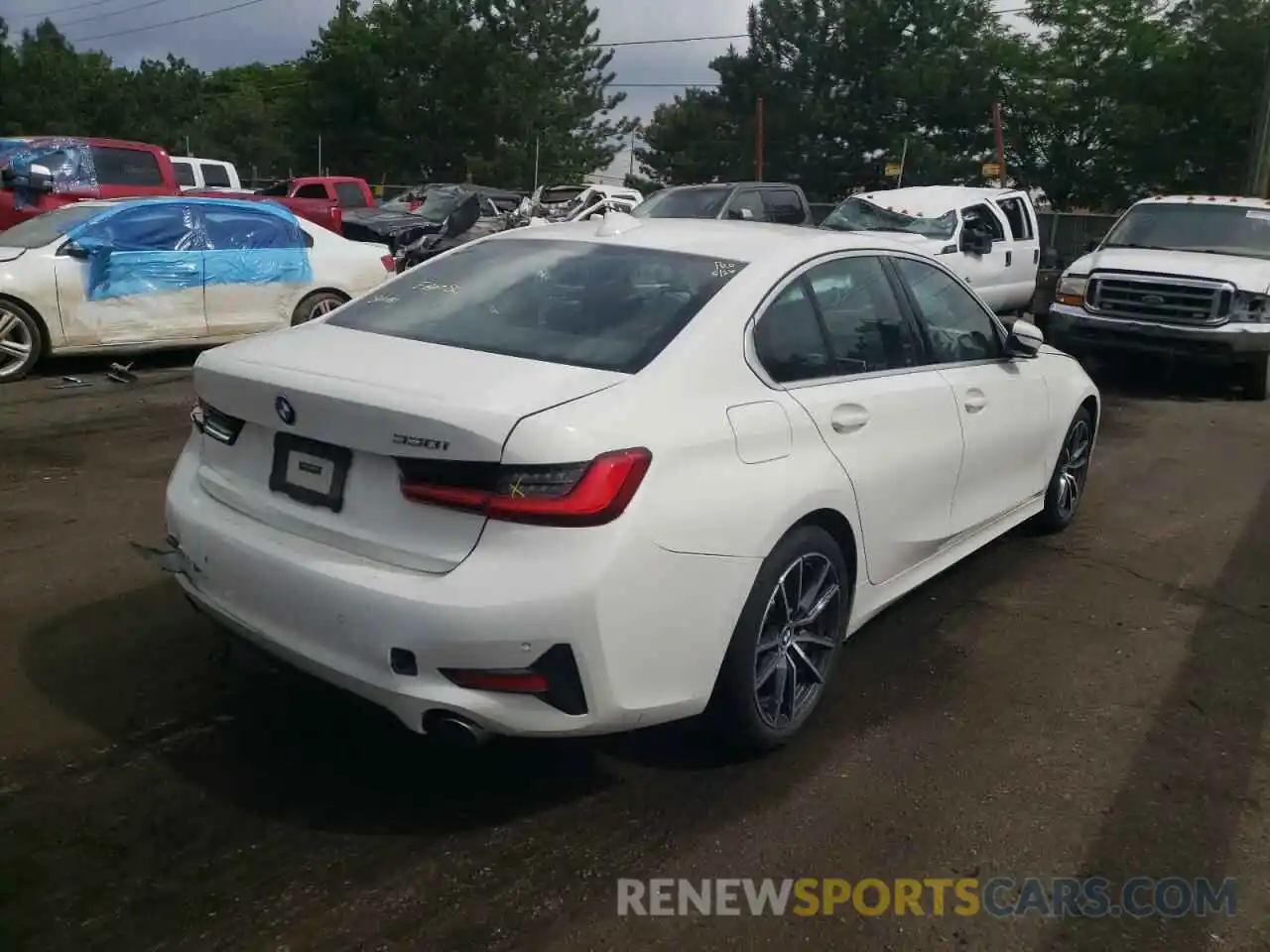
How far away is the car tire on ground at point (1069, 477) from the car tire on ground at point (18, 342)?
300 inches

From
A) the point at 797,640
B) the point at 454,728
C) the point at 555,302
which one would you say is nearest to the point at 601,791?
the point at 454,728

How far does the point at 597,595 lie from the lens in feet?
9.57

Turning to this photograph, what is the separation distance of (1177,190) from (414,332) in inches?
1478

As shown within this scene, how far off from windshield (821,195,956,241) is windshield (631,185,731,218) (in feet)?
6.98

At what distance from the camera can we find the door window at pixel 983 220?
46.9 feet

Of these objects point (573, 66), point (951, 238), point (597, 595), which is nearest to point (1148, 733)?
point (597, 595)

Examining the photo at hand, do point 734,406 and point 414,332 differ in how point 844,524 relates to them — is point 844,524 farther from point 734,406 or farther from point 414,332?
point 414,332

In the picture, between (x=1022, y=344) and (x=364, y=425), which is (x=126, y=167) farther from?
(x=364, y=425)

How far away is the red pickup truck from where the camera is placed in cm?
1443

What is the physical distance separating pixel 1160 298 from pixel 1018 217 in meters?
4.88

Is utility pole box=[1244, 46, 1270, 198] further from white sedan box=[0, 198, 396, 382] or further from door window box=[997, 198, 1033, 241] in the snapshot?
white sedan box=[0, 198, 396, 382]

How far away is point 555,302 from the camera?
378 centimetres

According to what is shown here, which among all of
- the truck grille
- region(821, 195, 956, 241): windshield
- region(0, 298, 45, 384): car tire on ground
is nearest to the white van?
region(821, 195, 956, 241): windshield

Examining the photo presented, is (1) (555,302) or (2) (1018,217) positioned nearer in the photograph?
(1) (555,302)
